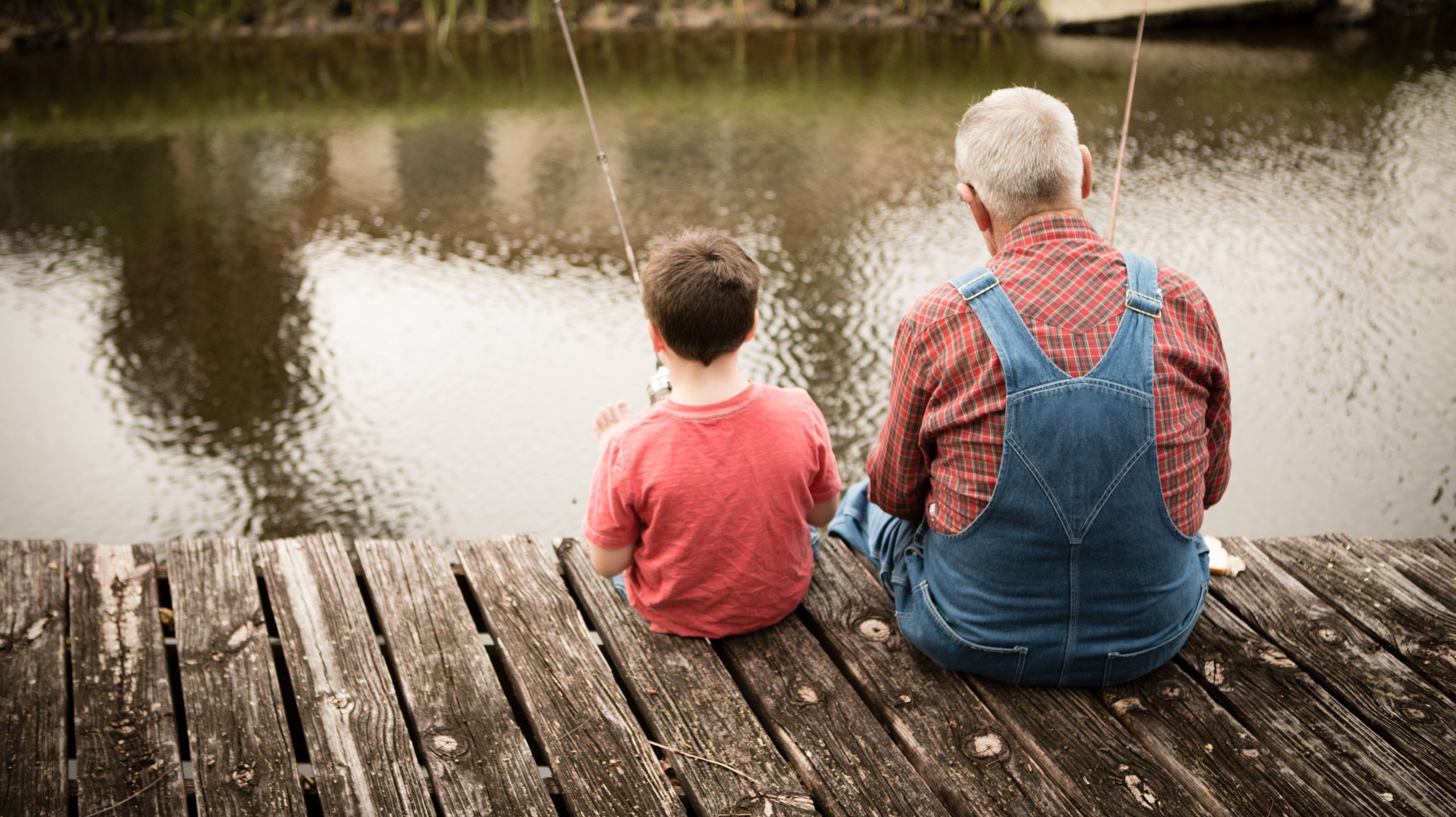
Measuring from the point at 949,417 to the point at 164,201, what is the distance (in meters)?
4.27

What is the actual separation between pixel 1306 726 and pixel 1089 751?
1.04ft

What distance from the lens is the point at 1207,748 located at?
1462mm

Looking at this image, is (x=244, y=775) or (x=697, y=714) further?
(x=697, y=714)

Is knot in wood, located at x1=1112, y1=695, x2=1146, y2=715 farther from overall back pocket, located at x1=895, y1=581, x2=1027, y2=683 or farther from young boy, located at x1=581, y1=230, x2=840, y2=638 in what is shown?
young boy, located at x1=581, y1=230, x2=840, y2=638

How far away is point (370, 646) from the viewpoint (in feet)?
5.60

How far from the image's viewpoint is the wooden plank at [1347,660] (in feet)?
4.87

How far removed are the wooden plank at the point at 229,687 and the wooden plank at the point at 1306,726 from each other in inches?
51.2

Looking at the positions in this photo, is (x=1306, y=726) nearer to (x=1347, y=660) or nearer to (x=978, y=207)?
(x=1347, y=660)

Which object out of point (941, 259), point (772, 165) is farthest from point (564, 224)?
point (941, 259)

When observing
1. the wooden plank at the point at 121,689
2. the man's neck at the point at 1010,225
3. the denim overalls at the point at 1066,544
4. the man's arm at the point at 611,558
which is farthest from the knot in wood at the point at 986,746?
the wooden plank at the point at 121,689

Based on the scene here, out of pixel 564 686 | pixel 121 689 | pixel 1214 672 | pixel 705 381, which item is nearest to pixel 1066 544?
pixel 1214 672

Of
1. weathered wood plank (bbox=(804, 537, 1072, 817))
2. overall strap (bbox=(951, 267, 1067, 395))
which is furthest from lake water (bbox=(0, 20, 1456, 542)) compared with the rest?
overall strap (bbox=(951, 267, 1067, 395))

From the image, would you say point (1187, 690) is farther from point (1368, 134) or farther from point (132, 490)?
point (1368, 134)

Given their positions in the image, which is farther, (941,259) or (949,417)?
(941,259)
